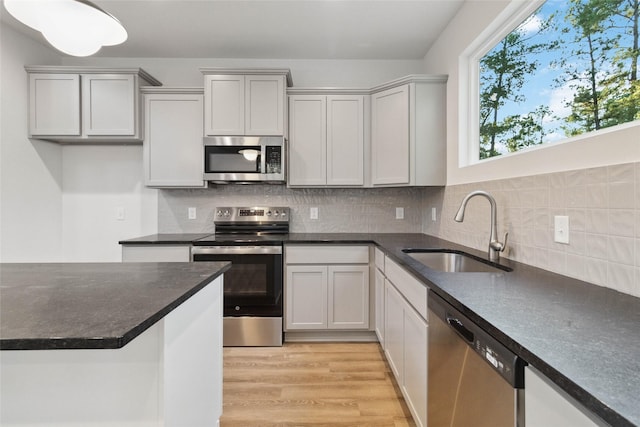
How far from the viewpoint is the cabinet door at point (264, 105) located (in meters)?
2.85

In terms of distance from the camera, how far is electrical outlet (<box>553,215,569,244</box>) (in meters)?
1.34

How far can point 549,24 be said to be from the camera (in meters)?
1.62

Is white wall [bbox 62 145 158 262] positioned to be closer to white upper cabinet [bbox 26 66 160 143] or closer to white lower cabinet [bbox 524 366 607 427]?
white upper cabinet [bbox 26 66 160 143]

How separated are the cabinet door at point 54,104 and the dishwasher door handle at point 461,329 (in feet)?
10.9

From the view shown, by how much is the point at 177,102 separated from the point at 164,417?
2.74 meters

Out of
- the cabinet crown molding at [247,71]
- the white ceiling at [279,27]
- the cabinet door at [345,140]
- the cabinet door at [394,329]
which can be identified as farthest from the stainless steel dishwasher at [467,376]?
the cabinet crown molding at [247,71]

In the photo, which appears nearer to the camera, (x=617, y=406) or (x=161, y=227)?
(x=617, y=406)

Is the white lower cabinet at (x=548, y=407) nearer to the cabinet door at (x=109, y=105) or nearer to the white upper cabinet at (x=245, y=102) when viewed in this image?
the white upper cabinet at (x=245, y=102)

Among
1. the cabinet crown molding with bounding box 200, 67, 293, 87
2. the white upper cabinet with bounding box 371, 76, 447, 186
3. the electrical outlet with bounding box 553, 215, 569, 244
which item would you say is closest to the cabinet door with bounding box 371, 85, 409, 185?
the white upper cabinet with bounding box 371, 76, 447, 186

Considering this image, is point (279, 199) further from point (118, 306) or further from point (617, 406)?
point (617, 406)

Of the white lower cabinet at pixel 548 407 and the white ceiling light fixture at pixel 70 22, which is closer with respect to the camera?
the white lower cabinet at pixel 548 407

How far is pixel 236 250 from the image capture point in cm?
264

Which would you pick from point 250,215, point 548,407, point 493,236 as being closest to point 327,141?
point 250,215

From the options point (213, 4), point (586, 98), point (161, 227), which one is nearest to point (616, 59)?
point (586, 98)
